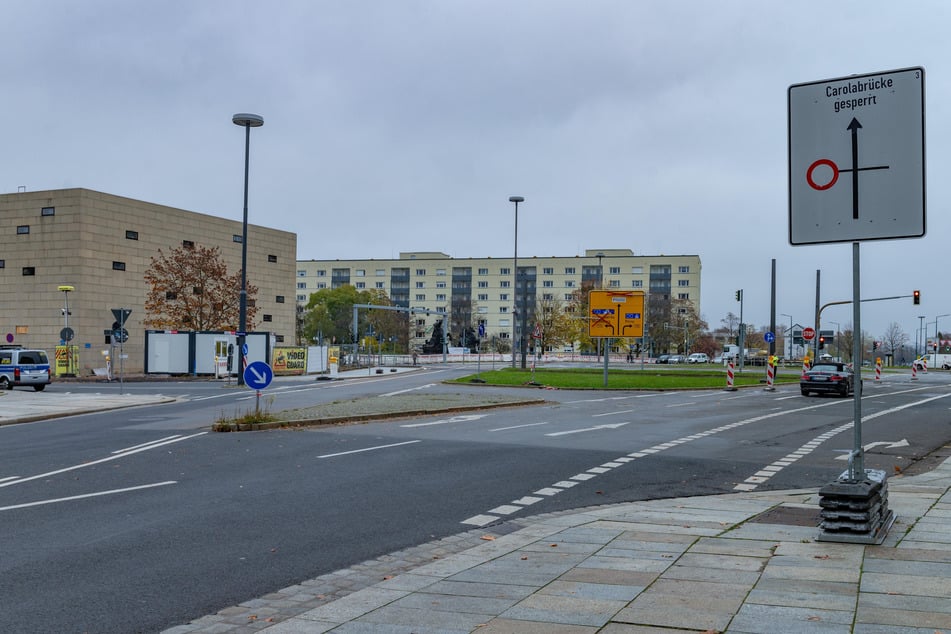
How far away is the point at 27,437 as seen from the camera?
17.2 metres

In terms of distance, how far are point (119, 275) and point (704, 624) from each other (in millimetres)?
58641

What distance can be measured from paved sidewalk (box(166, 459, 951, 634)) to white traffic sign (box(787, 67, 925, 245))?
2653 mm

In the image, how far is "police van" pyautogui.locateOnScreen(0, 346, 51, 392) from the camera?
35.6 m

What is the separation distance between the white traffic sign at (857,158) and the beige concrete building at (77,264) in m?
53.3

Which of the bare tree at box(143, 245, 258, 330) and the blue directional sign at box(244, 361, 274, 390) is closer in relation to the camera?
the blue directional sign at box(244, 361, 274, 390)

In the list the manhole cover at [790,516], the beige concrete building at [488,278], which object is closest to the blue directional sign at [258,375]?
the manhole cover at [790,516]

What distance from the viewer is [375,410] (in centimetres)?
2205

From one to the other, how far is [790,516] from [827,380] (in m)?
28.8

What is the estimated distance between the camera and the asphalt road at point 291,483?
6.36m

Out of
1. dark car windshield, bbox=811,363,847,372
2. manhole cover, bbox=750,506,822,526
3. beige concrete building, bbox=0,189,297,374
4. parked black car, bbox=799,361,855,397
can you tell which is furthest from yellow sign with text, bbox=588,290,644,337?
manhole cover, bbox=750,506,822,526

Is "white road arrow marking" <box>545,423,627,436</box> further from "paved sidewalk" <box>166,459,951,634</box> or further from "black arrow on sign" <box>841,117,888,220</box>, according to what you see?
"black arrow on sign" <box>841,117,888,220</box>

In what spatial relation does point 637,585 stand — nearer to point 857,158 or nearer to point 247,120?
point 857,158

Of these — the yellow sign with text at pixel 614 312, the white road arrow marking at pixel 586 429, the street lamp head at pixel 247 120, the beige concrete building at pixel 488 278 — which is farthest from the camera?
the beige concrete building at pixel 488 278

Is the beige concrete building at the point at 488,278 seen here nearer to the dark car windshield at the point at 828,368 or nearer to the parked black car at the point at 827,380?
the dark car windshield at the point at 828,368
